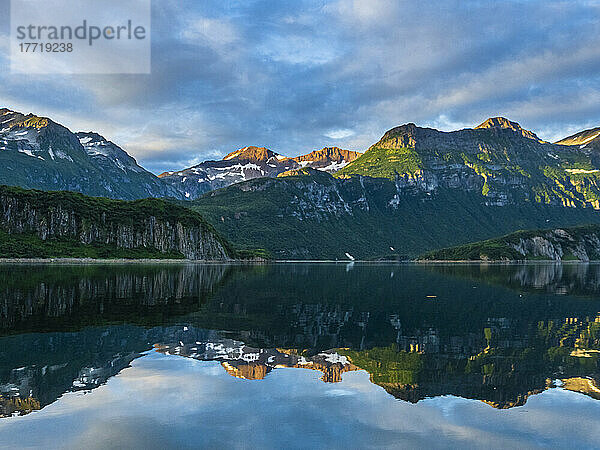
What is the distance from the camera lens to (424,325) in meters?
49.0

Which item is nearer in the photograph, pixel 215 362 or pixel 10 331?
pixel 215 362

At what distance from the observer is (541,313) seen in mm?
58938

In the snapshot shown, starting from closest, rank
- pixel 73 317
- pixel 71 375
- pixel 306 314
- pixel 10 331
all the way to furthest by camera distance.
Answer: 1. pixel 71 375
2. pixel 10 331
3. pixel 73 317
4. pixel 306 314

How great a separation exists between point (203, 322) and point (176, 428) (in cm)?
2944

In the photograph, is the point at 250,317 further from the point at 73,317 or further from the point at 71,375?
the point at 71,375

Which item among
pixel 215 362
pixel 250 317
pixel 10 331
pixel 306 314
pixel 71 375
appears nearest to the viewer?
pixel 71 375

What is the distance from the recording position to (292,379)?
29.0m

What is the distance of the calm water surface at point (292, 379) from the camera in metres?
19.8

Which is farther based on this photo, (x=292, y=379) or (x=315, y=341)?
(x=315, y=341)

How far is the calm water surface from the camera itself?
19.8 meters

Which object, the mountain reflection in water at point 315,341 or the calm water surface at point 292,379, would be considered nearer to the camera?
the calm water surface at point 292,379

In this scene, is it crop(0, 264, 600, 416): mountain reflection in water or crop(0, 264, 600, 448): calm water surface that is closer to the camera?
crop(0, 264, 600, 448): calm water surface

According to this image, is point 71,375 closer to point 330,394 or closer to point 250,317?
point 330,394

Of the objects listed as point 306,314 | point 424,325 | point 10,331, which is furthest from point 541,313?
point 10,331
